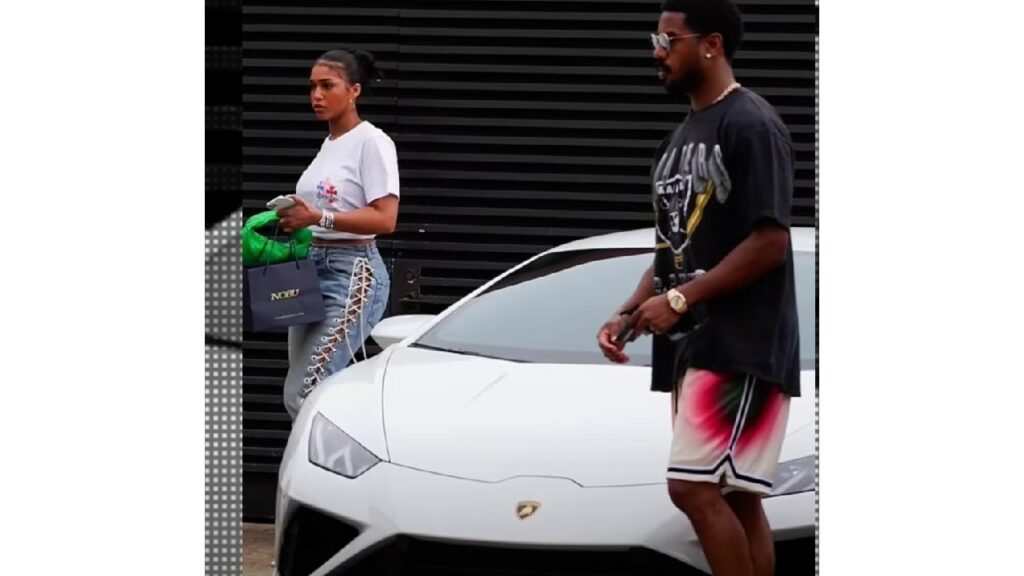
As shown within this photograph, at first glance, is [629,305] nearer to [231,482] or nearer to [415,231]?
[415,231]

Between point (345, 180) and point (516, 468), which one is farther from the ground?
point (345, 180)

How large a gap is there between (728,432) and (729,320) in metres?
0.30

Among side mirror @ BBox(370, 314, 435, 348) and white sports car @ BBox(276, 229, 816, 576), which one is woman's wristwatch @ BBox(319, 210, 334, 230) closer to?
side mirror @ BBox(370, 314, 435, 348)

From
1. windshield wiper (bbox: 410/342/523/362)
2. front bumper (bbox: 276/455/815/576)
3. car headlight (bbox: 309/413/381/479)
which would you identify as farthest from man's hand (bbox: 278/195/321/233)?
front bumper (bbox: 276/455/815/576)

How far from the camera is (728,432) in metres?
3.66

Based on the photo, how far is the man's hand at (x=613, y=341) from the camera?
3941mm

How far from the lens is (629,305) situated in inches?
157

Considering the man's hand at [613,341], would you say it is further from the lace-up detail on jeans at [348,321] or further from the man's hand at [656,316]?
the lace-up detail on jeans at [348,321]

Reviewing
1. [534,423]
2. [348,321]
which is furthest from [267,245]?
[534,423]

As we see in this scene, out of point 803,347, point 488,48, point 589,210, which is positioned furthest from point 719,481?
point 488,48

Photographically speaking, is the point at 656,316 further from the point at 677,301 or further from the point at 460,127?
the point at 460,127

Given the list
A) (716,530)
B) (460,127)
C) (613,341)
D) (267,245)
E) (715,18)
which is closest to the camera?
(716,530)

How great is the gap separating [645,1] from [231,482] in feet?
6.23

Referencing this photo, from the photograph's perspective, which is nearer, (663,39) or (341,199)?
(663,39)
